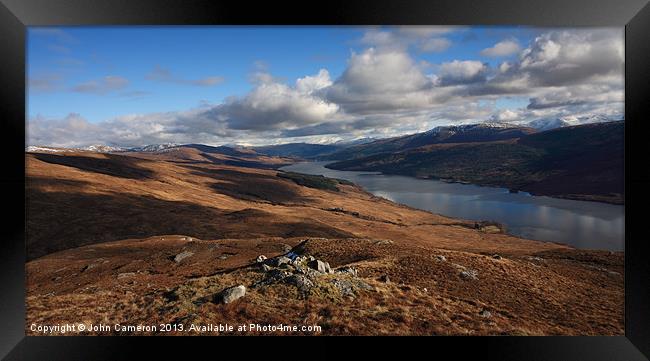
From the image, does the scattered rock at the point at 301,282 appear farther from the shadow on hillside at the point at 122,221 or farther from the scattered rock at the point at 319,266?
the shadow on hillside at the point at 122,221

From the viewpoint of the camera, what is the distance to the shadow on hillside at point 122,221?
941 inches

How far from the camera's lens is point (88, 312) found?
29.9ft

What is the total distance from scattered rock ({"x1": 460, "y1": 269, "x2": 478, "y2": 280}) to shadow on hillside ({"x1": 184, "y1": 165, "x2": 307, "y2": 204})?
55.9 meters

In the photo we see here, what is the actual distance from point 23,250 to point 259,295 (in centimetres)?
659

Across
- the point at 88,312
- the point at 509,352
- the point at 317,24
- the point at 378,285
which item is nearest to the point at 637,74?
the point at 509,352

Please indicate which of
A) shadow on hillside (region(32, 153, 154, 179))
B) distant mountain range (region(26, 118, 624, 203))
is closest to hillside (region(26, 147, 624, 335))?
shadow on hillside (region(32, 153, 154, 179))

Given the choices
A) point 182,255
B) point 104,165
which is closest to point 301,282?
point 182,255

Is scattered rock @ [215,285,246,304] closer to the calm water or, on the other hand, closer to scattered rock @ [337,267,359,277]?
scattered rock @ [337,267,359,277]

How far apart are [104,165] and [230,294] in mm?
67660

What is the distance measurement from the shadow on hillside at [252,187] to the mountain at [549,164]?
75.3m

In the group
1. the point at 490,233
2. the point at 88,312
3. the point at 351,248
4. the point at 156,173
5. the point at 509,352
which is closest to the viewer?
the point at 509,352

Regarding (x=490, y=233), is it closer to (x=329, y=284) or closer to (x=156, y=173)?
(x=329, y=284)

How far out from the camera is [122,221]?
29.1 m

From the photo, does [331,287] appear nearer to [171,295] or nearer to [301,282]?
[301,282]
